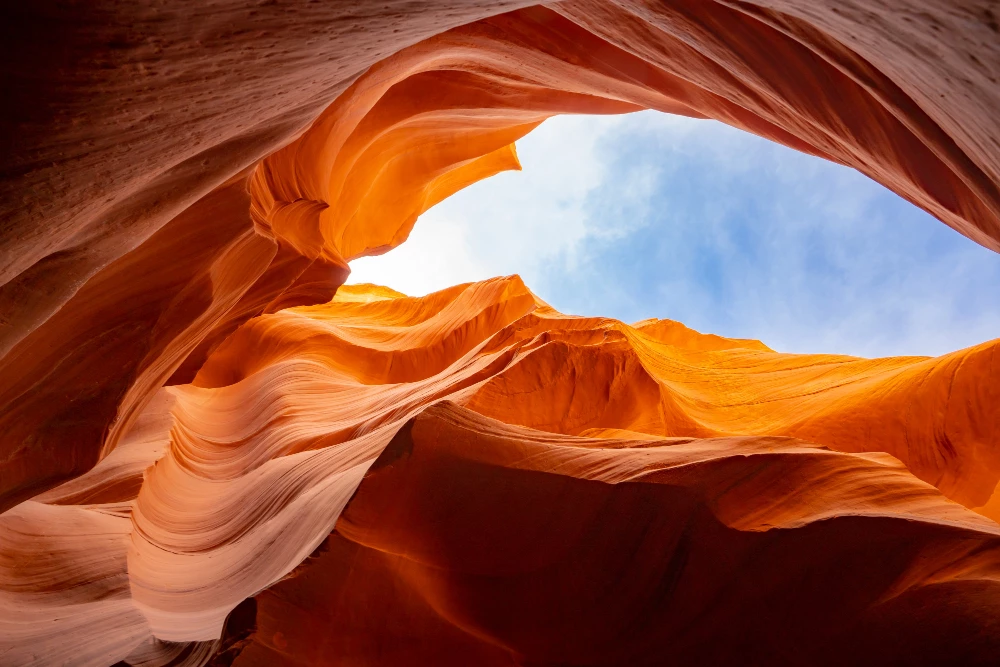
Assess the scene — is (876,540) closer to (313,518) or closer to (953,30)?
(953,30)

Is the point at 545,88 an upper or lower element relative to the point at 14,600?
upper

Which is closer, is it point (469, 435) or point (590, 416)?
point (469, 435)

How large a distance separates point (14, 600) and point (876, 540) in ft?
17.5

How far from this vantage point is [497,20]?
5805mm

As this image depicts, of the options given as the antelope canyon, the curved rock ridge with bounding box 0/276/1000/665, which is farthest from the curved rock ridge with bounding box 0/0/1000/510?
the curved rock ridge with bounding box 0/276/1000/665

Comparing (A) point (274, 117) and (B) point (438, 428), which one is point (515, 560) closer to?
(B) point (438, 428)

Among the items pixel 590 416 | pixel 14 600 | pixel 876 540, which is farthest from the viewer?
pixel 590 416

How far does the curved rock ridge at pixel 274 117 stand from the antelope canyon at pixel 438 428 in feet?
0.05

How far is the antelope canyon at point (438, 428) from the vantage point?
199cm

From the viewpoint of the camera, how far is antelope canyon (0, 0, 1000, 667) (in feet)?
6.53

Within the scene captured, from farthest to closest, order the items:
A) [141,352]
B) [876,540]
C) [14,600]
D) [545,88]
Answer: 1. [545,88]
2. [141,352]
3. [14,600]
4. [876,540]

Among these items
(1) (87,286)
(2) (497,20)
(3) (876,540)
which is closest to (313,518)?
(1) (87,286)

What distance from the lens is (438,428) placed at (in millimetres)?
4000

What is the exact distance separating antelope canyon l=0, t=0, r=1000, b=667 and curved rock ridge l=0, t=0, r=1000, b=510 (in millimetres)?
17
